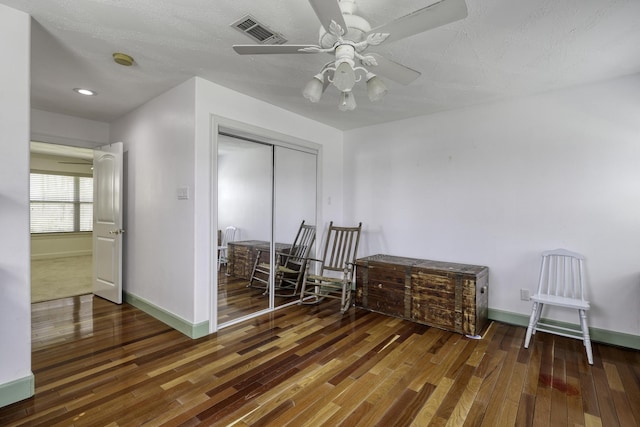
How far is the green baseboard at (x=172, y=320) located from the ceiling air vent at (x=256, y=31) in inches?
97.7

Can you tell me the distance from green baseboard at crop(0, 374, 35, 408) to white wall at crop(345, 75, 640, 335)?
139 inches

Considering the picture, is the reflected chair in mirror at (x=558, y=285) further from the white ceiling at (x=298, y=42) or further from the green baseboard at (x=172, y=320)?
the green baseboard at (x=172, y=320)

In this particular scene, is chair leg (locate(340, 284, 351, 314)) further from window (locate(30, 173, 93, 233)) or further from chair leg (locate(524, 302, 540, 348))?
window (locate(30, 173, 93, 233))

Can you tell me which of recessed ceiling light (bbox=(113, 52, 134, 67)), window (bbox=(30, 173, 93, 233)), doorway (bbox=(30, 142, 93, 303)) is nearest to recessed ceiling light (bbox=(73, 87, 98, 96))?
recessed ceiling light (bbox=(113, 52, 134, 67))

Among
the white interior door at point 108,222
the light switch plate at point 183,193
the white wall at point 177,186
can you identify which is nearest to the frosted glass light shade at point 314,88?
the white wall at point 177,186

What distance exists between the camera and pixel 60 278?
515 centimetres

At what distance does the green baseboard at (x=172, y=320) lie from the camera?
2.85 metres

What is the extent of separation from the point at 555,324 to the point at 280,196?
3197 millimetres

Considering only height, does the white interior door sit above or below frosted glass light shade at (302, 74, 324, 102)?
below

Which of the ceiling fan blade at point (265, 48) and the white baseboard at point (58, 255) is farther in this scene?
the white baseboard at point (58, 255)

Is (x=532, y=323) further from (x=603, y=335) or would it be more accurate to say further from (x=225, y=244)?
(x=225, y=244)

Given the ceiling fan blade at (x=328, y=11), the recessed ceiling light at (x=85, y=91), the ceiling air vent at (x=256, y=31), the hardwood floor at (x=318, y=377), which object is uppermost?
the recessed ceiling light at (x=85, y=91)

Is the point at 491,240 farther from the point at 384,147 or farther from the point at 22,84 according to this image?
the point at 22,84

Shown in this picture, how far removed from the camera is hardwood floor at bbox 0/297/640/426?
5.92 ft
